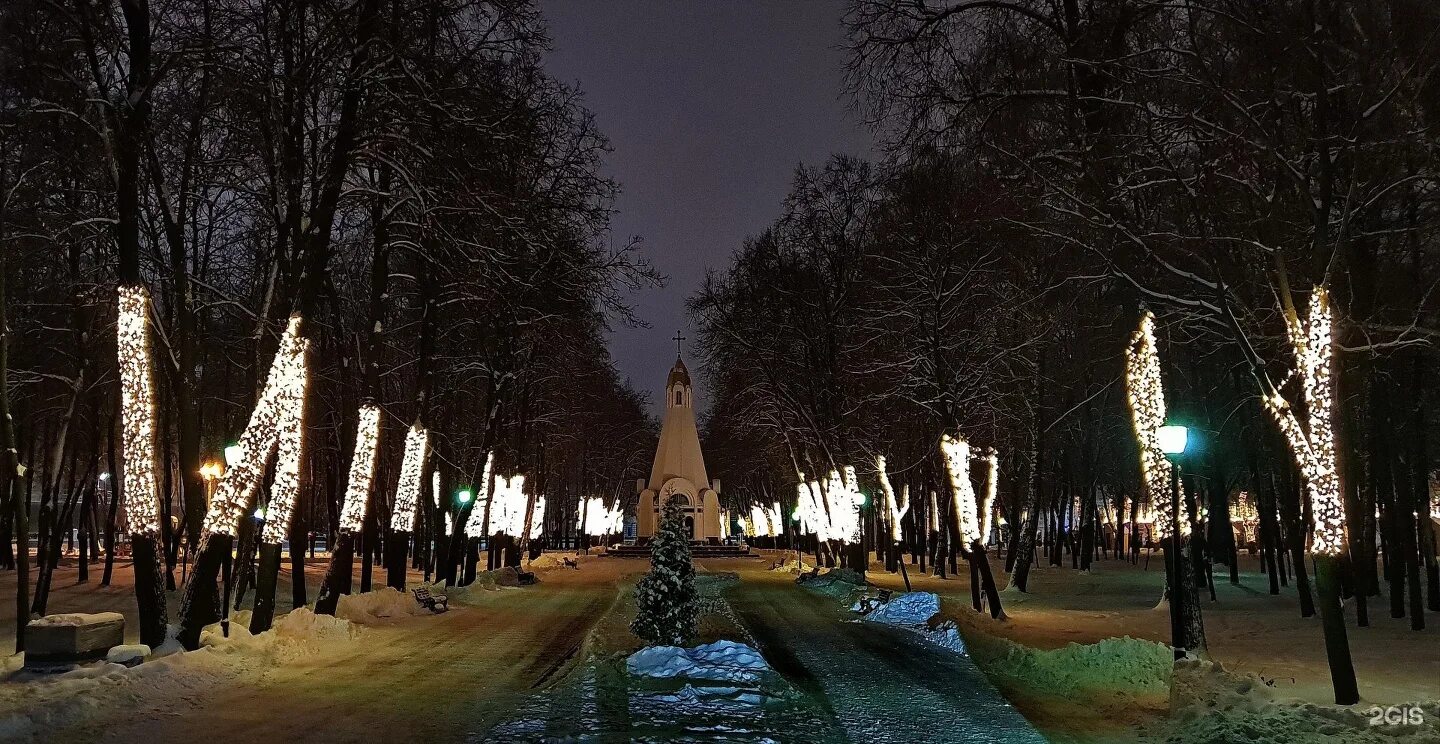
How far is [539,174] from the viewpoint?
21000mm

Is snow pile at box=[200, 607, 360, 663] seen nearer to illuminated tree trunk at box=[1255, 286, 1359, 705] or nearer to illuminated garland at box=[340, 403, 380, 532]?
illuminated garland at box=[340, 403, 380, 532]

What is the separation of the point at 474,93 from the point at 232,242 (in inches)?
520

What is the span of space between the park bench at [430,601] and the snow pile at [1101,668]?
13.2m

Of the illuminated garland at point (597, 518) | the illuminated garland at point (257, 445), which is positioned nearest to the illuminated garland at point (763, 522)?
the illuminated garland at point (597, 518)

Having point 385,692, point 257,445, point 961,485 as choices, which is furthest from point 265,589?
point 961,485

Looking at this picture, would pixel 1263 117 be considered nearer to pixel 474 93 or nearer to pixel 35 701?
pixel 474 93

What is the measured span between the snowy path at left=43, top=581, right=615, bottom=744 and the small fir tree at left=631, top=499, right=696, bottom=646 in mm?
1319

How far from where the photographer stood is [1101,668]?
13.0 metres

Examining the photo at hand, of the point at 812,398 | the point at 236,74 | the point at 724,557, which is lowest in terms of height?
the point at 724,557

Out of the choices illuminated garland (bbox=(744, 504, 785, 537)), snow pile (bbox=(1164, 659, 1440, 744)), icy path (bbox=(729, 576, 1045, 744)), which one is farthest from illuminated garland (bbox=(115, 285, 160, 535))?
illuminated garland (bbox=(744, 504, 785, 537))

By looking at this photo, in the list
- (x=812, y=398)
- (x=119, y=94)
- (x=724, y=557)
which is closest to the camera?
(x=119, y=94)

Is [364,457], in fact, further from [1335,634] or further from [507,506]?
[507,506]

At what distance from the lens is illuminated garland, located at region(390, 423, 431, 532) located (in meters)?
24.5

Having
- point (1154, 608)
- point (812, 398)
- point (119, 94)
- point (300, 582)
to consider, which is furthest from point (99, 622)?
point (812, 398)
